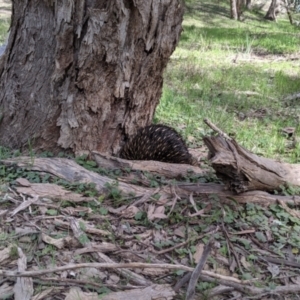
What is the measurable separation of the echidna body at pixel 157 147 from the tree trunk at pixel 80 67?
0.18 m

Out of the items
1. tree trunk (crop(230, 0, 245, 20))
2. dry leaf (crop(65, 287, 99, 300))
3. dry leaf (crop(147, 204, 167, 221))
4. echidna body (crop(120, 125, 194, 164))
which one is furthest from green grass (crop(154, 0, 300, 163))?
tree trunk (crop(230, 0, 245, 20))

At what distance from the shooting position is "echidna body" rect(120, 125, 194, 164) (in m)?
3.66

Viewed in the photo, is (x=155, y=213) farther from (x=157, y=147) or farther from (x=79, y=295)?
(x=157, y=147)

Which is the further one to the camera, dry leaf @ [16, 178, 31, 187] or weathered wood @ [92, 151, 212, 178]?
weathered wood @ [92, 151, 212, 178]

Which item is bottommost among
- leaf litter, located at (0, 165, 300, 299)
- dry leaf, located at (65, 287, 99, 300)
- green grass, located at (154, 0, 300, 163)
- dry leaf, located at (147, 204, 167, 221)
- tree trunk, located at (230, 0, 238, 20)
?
dry leaf, located at (65, 287, 99, 300)

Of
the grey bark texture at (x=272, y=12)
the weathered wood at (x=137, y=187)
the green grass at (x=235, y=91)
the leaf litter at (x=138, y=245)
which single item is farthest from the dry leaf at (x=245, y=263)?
the grey bark texture at (x=272, y=12)

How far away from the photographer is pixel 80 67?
315 cm

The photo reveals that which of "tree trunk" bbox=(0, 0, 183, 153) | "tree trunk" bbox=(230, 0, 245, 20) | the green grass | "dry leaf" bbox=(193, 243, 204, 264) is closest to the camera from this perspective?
"dry leaf" bbox=(193, 243, 204, 264)

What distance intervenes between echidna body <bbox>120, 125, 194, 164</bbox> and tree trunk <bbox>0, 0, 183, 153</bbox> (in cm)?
18

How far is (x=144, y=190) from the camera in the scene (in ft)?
9.50

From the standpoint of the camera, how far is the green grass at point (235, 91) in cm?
445

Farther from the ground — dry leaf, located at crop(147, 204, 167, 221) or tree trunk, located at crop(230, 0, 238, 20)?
tree trunk, located at crop(230, 0, 238, 20)

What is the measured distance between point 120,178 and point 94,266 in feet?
3.38

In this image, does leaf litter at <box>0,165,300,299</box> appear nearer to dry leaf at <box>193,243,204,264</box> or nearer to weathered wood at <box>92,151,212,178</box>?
dry leaf at <box>193,243,204,264</box>
